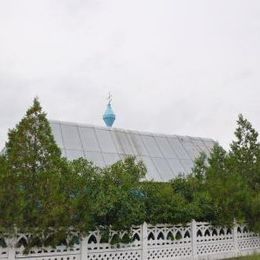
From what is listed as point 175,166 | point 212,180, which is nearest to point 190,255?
point 212,180

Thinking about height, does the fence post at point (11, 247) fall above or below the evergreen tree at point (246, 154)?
below

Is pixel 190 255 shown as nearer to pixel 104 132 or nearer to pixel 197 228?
pixel 197 228

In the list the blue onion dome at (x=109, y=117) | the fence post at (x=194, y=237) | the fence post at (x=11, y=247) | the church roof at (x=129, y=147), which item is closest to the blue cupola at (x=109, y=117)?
the blue onion dome at (x=109, y=117)

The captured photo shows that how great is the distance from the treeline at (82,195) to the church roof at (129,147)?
487 cm

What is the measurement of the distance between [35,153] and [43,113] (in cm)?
99

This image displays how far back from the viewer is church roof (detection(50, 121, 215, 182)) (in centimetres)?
1644

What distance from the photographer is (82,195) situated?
866cm

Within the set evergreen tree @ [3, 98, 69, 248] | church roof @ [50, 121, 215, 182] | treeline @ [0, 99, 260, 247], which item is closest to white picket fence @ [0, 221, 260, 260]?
treeline @ [0, 99, 260, 247]

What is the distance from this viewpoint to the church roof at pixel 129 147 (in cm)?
1644

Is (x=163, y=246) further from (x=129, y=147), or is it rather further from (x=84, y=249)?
(x=129, y=147)

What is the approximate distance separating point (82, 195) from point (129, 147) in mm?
9706

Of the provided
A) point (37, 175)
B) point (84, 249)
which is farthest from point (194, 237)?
point (37, 175)

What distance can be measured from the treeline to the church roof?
4.87 metres

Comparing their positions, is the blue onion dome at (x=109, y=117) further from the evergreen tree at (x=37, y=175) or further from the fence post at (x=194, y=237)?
the evergreen tree at (x=37, y=175)
